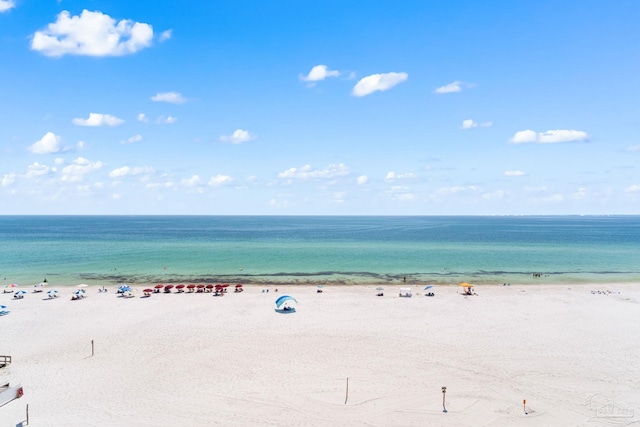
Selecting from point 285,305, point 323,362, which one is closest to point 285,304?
point 285,305

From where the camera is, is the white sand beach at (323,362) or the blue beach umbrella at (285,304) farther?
the blue beach umbrella at (285,304)

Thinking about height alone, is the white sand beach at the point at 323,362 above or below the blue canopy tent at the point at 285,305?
below

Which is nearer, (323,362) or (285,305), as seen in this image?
(323,362)

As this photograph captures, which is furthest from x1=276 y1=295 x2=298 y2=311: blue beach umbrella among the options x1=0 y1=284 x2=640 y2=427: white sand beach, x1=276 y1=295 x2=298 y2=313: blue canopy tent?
x1=0 y1=284 x2=640 y2=427: white sand beach

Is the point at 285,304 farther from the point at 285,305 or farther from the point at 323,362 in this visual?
the point at 323,362

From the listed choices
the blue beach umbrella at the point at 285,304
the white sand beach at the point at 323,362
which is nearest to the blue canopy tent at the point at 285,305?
the blue beach umbrella at the point at 285,304

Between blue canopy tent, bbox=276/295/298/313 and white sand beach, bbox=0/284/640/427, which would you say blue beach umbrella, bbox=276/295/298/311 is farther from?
white sand beach, bbox=0/284/640/427

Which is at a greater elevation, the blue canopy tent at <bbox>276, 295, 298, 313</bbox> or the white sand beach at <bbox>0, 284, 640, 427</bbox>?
the blue canopy tent at <bbox>276, 295, 298, 313</bbox>

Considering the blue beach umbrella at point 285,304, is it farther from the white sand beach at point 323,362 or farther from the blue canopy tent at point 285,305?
the white sand beach at point 323,362
